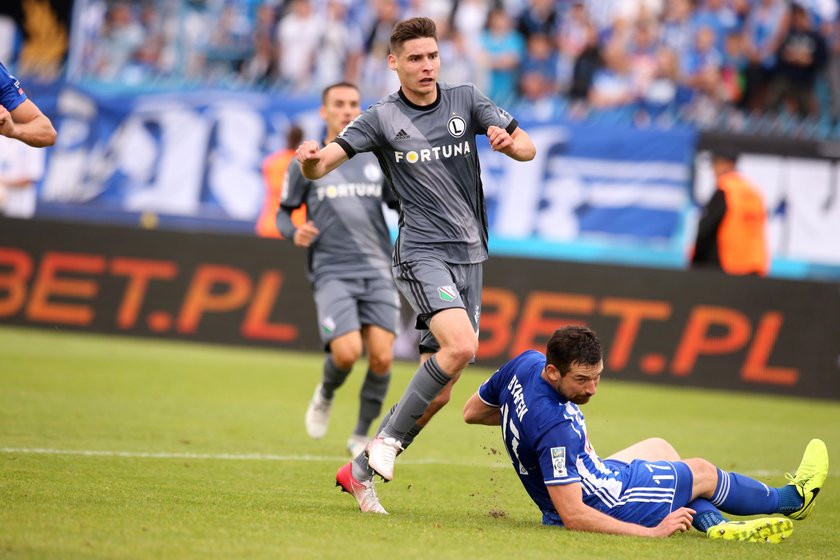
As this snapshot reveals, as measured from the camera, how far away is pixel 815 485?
6.78 meters

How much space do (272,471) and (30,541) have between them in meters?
2.97

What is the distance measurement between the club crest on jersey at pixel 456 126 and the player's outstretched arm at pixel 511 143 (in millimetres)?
212

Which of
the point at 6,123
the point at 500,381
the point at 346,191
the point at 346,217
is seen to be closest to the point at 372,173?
the point at 346,191

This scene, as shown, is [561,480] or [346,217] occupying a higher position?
[346,217]

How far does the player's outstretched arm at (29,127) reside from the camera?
7.41m

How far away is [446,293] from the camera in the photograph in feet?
23.0

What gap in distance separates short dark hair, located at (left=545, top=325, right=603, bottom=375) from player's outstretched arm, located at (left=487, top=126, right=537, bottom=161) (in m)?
1.09

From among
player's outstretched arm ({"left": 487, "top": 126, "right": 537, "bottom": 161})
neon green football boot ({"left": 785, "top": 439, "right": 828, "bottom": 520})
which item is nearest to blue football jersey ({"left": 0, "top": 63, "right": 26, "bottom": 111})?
player's outstretched arm ({"left": 487, "top": 126, "right": 537, "bottom": 161})

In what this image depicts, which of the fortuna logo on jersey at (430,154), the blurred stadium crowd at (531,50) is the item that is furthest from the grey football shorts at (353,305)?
the blurred stadium crowd at (531,50)

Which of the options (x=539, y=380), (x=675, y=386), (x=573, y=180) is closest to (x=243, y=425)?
(x=539, y=380)

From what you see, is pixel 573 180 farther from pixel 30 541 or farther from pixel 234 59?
pixel 30 541

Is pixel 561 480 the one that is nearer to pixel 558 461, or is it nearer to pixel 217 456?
pixel 558 461

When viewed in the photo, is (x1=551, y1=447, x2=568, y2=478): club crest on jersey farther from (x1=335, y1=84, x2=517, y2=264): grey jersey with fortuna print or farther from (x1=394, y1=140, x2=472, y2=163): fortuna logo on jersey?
(x1=394, y1=140, x2=472, y2=163): fortuna logo on jersey

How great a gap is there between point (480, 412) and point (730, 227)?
379 inches
